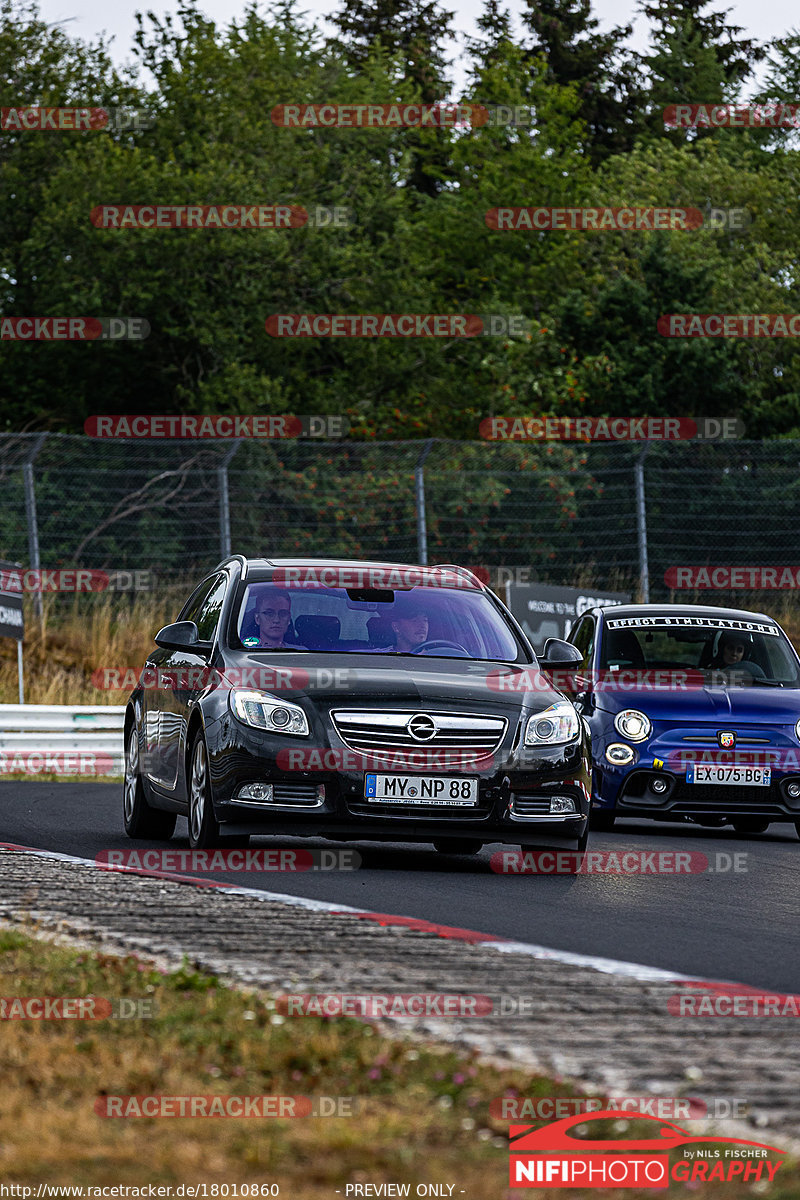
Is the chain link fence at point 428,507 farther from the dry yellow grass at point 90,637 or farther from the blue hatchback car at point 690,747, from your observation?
the blue hatchback car at point 690,747

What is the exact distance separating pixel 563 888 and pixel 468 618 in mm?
2276

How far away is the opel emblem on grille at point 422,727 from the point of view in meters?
9.88

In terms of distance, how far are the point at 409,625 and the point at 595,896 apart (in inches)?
94.9

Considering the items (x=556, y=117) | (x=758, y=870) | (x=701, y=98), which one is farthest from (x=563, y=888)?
(x=701, y=98)

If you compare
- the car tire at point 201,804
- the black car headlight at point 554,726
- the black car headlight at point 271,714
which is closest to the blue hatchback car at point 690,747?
the black car headlight at point 554,726

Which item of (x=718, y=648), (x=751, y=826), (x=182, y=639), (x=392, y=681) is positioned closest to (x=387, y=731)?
(x=392, y=681)

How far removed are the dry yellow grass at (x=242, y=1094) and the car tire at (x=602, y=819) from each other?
26.8ft

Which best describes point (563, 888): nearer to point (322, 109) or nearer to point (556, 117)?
point (322, 109)

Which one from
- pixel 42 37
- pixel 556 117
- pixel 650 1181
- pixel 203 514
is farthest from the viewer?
pixel 556 117

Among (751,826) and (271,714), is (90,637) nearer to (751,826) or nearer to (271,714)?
(751,826)

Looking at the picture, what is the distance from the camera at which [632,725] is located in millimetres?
13492

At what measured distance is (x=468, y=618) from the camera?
11.4m

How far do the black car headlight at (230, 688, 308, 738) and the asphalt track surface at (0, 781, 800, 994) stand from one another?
29.9 inches

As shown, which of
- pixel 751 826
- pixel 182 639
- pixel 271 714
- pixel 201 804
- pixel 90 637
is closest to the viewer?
pixel 271 714
